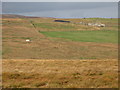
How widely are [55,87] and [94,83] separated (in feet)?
7.44

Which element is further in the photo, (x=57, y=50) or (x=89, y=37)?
(x=89, y=37)

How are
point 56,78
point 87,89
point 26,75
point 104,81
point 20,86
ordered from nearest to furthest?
point 87,89 < point 20,86 < point 104,81 < point 56,78 < point 26,75

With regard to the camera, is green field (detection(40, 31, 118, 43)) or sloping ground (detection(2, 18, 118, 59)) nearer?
sloping ground (detection(2, 18, 118, 59))

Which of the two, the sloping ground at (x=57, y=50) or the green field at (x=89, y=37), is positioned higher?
the green field at (x=89, y=37)

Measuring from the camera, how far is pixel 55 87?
9.65 metres

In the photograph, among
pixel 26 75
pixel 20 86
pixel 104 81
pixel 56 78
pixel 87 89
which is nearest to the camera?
pixel 87 89

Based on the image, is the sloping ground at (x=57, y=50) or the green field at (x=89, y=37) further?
the green field at (x=89, y=37)

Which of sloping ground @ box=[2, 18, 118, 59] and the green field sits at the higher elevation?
the green field

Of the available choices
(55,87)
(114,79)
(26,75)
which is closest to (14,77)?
(26,75)

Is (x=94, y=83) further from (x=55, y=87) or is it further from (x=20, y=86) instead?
(x=20, y=86)

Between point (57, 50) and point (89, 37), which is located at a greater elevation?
point (89, 37)

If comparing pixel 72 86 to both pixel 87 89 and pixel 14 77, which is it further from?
pixel 14 77

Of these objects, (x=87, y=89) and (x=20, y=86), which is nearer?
(x=87, y=89)

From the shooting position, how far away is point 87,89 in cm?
925
